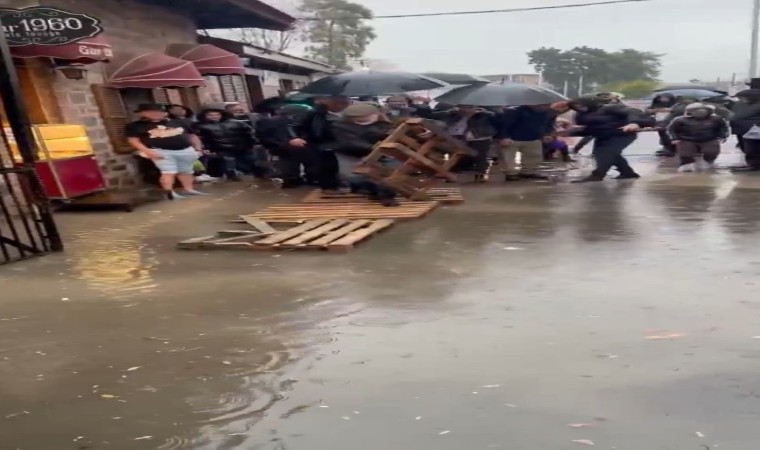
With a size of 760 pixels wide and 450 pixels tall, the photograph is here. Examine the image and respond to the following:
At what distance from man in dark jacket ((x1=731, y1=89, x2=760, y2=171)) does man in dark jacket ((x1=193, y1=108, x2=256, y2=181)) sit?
799 cm

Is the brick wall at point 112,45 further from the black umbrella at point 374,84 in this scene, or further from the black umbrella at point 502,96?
the black umbrella at point 502,96

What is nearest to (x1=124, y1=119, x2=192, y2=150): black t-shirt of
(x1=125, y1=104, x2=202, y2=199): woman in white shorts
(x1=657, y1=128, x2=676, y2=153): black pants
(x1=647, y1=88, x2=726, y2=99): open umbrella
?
(x1=125, y1=104, x2=202, y2=199): woman in white shorts

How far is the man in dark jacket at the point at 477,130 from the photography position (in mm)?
12258

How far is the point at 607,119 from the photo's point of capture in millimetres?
11523

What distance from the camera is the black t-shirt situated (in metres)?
10.6

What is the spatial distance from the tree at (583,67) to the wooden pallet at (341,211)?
110 ft

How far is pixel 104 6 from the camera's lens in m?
12.0

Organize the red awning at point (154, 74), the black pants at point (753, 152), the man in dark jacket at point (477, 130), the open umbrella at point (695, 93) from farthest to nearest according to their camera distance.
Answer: the open umbrella at point (695, 93), the black pants at point (753, 152), the man in dark jacket at point (477, 130), the red awning at point (154, 74)

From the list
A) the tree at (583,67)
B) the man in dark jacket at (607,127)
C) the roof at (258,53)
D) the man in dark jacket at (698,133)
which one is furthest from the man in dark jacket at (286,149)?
the tree at (583,67)

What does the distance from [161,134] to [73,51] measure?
63.2 inches

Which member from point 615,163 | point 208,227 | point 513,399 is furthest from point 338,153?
point 513,399

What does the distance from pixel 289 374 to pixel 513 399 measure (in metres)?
1.10

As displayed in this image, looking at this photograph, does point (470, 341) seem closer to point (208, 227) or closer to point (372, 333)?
point (372, 333)

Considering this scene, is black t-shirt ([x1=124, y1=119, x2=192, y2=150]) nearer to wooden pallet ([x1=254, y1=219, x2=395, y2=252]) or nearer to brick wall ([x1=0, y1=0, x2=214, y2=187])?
brick wall ([x1=0, y1=0, x2=214, y2=187])
